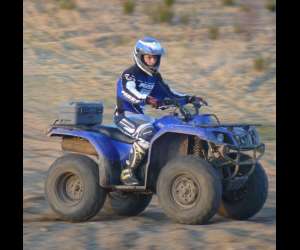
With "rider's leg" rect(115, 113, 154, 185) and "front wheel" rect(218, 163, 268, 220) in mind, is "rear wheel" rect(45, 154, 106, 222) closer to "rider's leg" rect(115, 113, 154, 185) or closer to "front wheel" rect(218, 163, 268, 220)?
"rider's leg" rect(115, 113, 154, 185)

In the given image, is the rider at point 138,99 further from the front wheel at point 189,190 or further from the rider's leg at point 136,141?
the front wheel at point 189,190

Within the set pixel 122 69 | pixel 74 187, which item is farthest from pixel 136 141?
pixel 122 69

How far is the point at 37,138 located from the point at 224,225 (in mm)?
6475

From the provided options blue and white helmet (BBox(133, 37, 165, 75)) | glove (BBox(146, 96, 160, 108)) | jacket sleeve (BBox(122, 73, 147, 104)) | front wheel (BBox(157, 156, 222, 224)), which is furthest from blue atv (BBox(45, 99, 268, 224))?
blue and white helmet (BBox(133, 37, 165, 75))

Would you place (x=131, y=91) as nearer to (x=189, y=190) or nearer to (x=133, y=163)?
(x=133, y=163)

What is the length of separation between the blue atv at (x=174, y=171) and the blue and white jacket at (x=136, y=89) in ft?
0.86

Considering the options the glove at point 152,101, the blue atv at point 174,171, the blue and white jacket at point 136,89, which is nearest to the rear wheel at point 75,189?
the blue atv at point 174,171

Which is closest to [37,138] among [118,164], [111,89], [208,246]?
[111,89]

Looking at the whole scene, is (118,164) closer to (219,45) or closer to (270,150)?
(270,150)

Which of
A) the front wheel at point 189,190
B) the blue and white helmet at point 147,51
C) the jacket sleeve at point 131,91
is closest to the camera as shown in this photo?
the front wheel at point 189,190

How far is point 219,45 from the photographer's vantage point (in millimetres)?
21203

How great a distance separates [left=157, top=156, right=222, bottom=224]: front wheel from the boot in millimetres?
307

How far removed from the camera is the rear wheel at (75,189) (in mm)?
9875

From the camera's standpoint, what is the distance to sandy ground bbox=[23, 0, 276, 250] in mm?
9828
